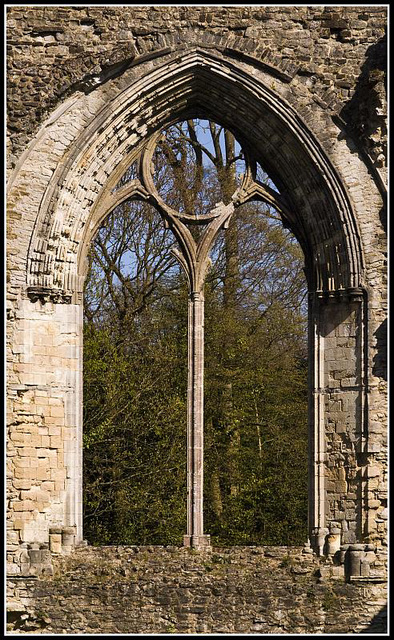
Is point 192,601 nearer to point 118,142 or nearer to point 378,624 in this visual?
point 378,624

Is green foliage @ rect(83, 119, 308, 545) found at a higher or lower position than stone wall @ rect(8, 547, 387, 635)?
higher

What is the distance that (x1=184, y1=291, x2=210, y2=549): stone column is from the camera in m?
13.6

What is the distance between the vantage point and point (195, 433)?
13727mm

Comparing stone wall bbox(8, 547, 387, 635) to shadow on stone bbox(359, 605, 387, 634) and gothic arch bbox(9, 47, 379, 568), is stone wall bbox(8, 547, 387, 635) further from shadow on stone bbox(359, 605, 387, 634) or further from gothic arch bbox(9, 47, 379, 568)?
gothic arch bbox(9, 47, 379, 568)

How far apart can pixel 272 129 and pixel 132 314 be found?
19.9 ft

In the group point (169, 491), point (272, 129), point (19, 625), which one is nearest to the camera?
→ point (19, 625)

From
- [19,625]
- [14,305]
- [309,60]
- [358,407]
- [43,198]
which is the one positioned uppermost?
[309,60]

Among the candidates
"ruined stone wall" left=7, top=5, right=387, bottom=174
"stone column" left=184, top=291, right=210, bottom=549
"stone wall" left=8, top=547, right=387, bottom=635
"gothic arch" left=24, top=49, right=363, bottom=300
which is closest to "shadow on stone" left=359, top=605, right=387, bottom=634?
"stone wall" left=8, top=547, right=387, bottom=635

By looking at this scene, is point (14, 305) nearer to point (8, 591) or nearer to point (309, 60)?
point (8, 591)

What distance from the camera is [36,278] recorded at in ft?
44.4

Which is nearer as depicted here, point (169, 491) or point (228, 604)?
point (228, 604)

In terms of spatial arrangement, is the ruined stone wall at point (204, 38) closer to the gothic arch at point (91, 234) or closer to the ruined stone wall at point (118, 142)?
the ruined stone wall at point (118, 142)

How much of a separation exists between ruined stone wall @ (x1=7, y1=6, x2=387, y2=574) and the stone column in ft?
3.50

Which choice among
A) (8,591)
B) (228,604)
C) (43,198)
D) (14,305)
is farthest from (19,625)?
(43,198)
